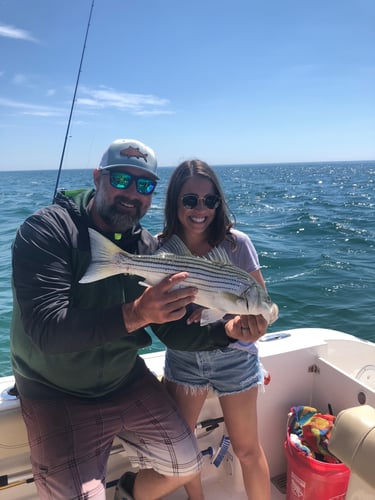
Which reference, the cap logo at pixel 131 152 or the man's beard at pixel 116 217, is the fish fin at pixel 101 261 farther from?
the cap logo at pixel 131 152

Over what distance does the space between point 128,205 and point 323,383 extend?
2.24 meters

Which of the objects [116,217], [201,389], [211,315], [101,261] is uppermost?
[116,217]

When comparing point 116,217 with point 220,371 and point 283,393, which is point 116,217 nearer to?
point 220,371

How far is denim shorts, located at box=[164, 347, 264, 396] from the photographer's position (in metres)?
2.76

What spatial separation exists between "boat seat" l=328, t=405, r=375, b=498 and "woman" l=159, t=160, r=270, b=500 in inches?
33.5

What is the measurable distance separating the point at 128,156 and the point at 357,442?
6.70 ft

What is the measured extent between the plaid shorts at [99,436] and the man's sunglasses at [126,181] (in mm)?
1243

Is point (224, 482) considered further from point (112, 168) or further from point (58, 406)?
point (112, 168)

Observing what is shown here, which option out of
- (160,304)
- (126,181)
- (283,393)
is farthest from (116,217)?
(283,393)

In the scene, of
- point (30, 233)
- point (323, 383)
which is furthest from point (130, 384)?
point (323, 383)

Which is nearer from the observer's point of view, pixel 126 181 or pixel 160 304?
pixel 160 304

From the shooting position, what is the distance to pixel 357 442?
1.63 metres

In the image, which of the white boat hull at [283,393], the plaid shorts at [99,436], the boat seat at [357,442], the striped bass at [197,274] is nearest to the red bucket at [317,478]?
the white boat hull at [283,393]

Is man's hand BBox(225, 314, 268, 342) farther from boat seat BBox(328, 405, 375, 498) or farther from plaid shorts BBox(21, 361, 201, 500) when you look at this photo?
boat seat BBox(328, 405, 375, 498)
